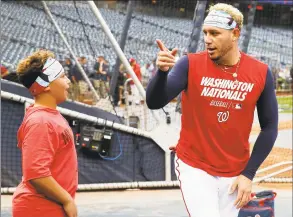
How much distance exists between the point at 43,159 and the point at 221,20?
120cm

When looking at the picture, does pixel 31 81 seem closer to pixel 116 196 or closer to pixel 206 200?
pixel 206 200

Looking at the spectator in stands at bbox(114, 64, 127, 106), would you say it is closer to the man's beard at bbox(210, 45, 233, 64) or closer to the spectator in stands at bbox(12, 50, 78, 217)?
the man's beard at bbox(210, 45, 233, 64)

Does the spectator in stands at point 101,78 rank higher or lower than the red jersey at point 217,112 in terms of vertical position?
lower

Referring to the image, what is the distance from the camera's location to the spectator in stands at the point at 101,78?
13352mm

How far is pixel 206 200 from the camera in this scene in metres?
3.48

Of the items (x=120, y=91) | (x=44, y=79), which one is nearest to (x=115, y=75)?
(x=120, y=91)

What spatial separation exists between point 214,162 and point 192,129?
0.21 meters

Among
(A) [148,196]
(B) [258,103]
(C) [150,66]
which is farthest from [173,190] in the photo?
(C) [150,66]

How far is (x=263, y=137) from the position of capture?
3.60 m

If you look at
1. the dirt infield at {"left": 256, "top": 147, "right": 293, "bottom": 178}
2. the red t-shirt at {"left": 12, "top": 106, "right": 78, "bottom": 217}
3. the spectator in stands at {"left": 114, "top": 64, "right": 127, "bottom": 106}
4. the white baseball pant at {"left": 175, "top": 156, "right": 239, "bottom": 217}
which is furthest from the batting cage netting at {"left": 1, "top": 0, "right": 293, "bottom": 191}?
the red t-shirt at {"left": 12, "top": 106, "right": 78, "bottom": 217}

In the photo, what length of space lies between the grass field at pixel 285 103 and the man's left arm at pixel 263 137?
1688 centimetres

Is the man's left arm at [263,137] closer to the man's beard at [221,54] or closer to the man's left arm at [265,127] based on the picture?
the man's left arm at [265,127]

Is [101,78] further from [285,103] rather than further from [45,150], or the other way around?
[45,150]

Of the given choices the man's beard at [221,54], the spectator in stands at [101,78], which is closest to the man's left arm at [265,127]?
the man's beard at [221,54]
